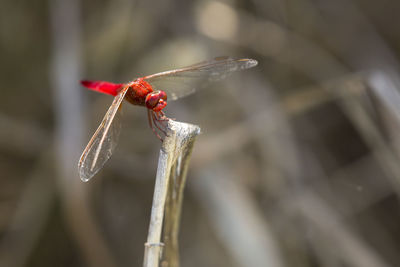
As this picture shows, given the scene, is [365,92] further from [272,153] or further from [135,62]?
[135,62]

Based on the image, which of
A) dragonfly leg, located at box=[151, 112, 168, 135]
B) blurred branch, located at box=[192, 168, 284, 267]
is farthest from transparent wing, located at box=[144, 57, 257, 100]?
blurred branch, located at box=[192, 168, 284, 267]

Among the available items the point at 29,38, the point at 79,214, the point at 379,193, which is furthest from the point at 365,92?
the point at 29,38

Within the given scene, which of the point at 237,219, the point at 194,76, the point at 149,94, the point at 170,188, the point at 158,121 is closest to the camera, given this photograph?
the point at 170,188

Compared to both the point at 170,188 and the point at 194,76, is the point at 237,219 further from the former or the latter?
the point at 170,188

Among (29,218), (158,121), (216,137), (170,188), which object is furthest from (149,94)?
(29,218)

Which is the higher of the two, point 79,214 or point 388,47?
point 388,47

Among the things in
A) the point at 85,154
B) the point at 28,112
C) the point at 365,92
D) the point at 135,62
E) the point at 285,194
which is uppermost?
the point at 135,62

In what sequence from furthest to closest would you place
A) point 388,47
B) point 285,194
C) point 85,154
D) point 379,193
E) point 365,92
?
point 388,47, point 379,193, point 285,194, point 365,92, point 85,154
